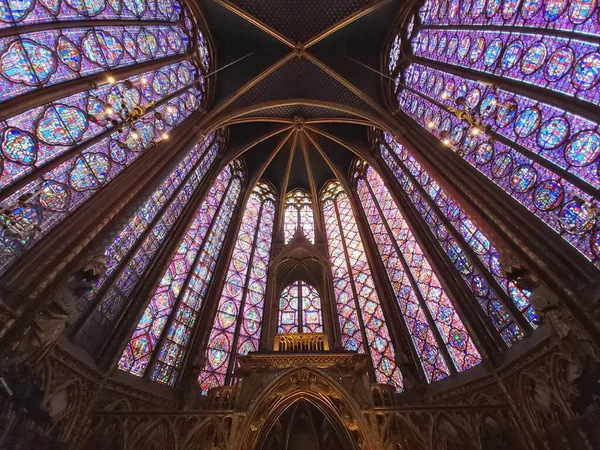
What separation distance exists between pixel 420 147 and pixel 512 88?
352 cm

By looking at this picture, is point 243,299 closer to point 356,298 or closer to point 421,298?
point 356,298

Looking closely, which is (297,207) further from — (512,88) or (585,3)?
(585,3)

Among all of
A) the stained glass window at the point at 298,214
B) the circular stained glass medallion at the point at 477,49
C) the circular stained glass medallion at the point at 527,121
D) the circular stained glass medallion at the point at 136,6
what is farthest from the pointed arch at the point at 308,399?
the circular stained glass medallion at the point at 136,6

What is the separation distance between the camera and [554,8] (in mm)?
6336

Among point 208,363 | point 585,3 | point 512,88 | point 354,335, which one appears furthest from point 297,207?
point 585,3

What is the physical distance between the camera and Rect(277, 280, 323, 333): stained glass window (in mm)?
11172

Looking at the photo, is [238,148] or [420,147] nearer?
[420,147]

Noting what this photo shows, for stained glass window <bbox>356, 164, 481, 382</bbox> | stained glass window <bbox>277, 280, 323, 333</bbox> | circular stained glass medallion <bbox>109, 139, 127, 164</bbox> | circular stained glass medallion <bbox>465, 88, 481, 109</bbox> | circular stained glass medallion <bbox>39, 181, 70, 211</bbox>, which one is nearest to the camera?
circular stained glass medallion <bbox>39, 181, 70, 211</bbox>

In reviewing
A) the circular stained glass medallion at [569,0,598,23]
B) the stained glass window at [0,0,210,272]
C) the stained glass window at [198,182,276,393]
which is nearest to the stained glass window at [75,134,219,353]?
the stained glass window at [0,0,210,272]

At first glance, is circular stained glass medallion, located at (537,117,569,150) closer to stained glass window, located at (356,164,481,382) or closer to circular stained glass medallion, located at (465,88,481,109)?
circular stained glass medallion, located at (465,88,481,109)

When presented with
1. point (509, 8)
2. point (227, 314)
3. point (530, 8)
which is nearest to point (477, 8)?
point (509, 8)

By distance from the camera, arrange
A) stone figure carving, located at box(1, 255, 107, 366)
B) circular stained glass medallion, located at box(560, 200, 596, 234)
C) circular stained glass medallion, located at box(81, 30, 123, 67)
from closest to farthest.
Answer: stone figure carving, located at box(1, 255, 107, 366) → circular stained glass medallion, located at box(560, 200, 596, 234) → circular stained glass medallion, located at box(81, 30, 123, 67)

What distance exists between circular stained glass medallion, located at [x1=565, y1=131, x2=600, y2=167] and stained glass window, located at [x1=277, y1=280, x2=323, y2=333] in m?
8.27

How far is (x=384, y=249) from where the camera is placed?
12.4 metres
